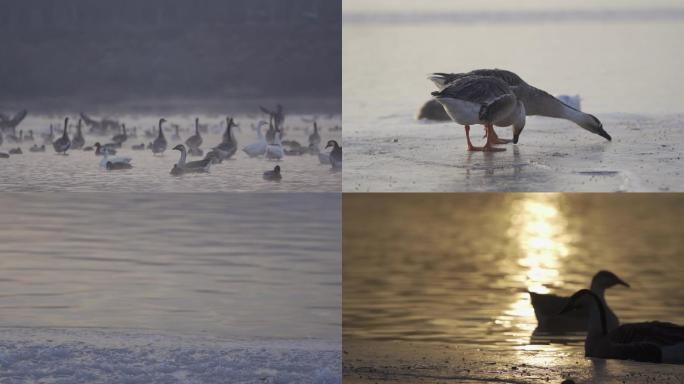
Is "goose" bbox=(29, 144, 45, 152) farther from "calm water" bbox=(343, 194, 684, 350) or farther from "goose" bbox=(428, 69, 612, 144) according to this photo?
"goose" bbox=(428, 69, 612, 144)

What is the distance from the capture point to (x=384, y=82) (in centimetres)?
556

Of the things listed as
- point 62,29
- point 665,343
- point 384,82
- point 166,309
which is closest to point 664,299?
point 665,343

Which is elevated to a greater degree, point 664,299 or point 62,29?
point 62,29

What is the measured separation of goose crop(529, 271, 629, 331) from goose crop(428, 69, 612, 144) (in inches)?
23.8

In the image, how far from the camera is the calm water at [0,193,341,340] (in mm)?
5414

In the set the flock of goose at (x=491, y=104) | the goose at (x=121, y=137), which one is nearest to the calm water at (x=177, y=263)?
the goose at (x=121, y=137)

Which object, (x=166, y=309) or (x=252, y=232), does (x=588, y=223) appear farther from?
(x=166, y=309)

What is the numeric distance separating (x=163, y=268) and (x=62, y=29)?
1.14m

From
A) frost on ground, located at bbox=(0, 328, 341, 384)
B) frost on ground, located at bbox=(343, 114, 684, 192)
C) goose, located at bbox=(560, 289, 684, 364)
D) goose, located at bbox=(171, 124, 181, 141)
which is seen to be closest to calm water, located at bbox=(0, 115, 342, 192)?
A: goose, located at bbox=(171, 124, 181, 141)

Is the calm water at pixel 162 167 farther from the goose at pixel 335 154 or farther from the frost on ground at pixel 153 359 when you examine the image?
the frost on ground at pixel 153 359

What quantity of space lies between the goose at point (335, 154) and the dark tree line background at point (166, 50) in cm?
20

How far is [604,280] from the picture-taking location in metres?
5.62

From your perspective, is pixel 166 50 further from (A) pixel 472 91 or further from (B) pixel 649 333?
(B) pixel 649 333

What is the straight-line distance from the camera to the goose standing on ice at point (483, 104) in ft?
18.2
